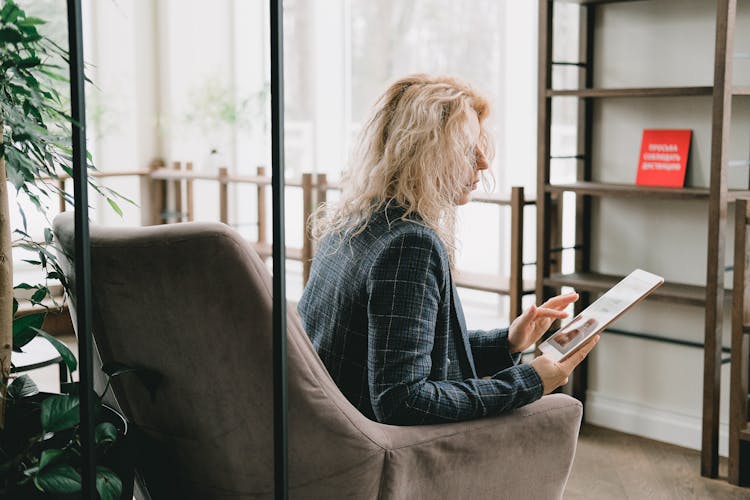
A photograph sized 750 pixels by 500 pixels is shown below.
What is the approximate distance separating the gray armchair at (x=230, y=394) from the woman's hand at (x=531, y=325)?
352 millimetres

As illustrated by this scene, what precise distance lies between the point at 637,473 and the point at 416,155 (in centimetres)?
184

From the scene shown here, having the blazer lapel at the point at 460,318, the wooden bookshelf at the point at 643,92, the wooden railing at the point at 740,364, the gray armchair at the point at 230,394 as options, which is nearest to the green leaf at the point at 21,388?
the gray armchair at the point at 230,394

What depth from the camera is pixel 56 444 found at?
146cm

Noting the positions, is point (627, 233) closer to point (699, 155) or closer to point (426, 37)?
point (699, 155)

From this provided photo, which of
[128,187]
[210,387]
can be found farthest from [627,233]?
[128,187]

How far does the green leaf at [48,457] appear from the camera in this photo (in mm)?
1337

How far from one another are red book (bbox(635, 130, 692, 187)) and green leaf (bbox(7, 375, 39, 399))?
2461 mm

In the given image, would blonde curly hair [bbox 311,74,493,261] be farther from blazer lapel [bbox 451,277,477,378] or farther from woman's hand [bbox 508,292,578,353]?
woman's hand [bbox 508,292,578,353]

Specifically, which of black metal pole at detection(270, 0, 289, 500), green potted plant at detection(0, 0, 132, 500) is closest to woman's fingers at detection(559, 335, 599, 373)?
black metal pole at detection(270, 0, 289, 500)

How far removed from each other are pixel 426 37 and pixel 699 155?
245 centimetres

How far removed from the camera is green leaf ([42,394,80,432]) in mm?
1380

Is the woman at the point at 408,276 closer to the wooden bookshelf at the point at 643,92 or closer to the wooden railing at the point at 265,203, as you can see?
the wooden bookshelf at the point at 643,92

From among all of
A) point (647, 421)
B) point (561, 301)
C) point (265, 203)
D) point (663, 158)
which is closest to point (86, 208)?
point (561, 301)

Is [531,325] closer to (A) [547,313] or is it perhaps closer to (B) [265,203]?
(A) [547,313]
